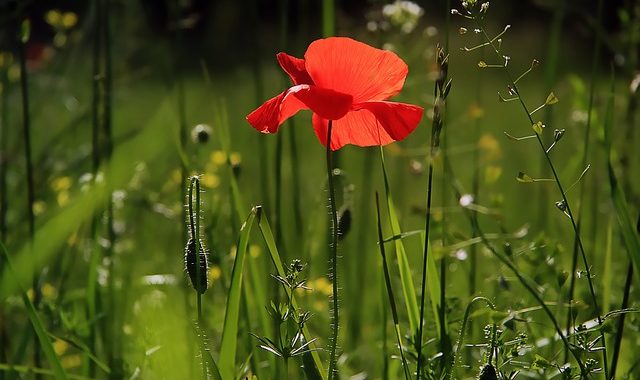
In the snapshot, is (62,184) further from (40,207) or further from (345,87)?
(345,87)

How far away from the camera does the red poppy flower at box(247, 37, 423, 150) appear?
962mm

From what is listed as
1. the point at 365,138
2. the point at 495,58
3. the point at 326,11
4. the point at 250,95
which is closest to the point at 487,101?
the point at 495,58

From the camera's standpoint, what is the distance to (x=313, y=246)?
1.70 meters

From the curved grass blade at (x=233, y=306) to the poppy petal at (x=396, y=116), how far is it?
0.16 meters

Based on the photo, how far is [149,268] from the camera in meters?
2.23

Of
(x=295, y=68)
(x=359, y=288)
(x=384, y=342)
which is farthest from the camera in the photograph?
(x=359, y=288)

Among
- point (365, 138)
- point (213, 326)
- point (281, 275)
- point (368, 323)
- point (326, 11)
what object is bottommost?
point (368, 323)

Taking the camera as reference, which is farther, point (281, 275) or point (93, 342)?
point (93, 342)

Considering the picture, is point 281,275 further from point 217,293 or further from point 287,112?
point 217,293

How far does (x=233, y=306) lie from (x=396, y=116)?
0.25m

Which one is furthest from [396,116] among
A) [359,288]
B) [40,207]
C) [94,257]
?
[40,207]

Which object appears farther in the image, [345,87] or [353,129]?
[353,129]

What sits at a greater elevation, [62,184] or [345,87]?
[345,87]

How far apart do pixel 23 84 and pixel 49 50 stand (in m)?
1.41
